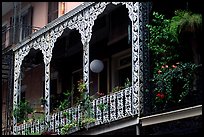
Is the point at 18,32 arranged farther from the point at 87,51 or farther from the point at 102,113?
the point at 102,113

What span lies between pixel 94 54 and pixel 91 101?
3.36 m

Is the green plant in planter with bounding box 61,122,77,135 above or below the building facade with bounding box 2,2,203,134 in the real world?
below

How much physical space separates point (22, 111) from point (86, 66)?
3.61 meters

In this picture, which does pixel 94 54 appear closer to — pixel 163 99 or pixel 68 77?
pixel 68 77

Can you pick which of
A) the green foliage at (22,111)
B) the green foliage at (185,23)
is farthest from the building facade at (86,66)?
the green foliage at (185,23)

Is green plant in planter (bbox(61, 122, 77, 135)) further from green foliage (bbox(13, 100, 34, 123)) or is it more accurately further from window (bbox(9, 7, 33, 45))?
window (bbox(9, 7, 33, 45))

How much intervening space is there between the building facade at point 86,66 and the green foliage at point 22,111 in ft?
0.85

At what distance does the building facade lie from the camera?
13195 millimetres

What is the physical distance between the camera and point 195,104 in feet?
37.5

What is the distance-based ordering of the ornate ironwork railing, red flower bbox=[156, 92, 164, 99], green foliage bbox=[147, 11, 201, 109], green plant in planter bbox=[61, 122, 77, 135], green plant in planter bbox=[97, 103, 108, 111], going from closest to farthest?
green foliage bbox=[147, 11, 201, 109]
red flower bbox=[156, 92, 164, 99]
the ornate ironwork railing
green plant in planter bbox=[97, 103, 108, 111]
green plant in planter bbox=[61, 122, 77, 135]

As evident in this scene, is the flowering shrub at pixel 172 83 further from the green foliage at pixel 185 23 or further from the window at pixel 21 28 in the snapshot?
the window at pixel 21 28

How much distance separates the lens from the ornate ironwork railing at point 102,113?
44.1 ft

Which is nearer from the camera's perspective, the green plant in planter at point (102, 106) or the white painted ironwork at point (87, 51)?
the white painted ironwork at point (87, 51)

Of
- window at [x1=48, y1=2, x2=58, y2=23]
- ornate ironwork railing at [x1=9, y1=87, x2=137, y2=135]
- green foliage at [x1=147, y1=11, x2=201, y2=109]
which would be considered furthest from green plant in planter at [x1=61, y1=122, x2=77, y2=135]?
window at [x1=48, y1=2, x2=58, y2=23]
